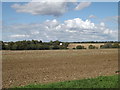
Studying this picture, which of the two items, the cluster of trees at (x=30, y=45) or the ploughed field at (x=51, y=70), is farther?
the cluster of trees at (x=30, y=45)

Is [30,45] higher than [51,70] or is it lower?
higher

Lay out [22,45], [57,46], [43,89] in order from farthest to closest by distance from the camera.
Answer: [57,46], [22,45], [43,89]

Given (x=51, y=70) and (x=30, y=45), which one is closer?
(x=51, y=70)

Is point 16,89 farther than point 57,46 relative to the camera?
No

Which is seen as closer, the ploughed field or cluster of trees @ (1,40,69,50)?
the ploughed field

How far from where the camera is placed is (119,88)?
303 inches

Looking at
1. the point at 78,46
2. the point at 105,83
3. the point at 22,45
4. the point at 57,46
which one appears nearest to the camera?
the point at 105,83

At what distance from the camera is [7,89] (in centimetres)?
764

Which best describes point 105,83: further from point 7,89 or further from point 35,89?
point 7,89

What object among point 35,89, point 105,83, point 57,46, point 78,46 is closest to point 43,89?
point 35,89

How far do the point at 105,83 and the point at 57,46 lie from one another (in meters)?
51.5

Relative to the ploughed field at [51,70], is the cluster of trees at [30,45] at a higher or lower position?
higher

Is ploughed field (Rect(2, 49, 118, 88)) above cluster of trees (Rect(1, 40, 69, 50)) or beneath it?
beneath

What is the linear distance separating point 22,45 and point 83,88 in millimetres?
48517
